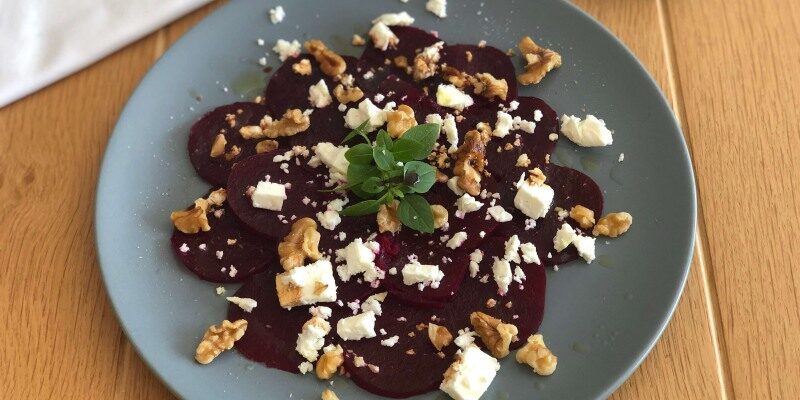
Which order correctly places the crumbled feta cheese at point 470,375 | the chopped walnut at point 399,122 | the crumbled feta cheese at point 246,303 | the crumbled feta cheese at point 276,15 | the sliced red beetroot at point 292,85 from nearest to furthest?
1. the crumbled feta cheese at point 470,375
2. the crumbled feta cheese at point 246,303
3. the chopped walnut at point 399,122
4. the sliced red beetroot at point 292,85
5. the crumbled feta cheese at point 276,15

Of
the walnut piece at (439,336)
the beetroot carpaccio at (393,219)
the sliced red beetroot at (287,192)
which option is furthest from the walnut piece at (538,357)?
the sliced red beetroot at (287,192)

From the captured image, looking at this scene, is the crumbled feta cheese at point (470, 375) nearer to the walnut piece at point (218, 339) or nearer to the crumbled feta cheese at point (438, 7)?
the walnut piece at point (218, 339)

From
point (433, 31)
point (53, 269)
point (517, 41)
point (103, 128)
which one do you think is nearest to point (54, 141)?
point (103, 128)

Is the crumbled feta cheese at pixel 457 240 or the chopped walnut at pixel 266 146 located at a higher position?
the chopped walnut at pixel 266 146

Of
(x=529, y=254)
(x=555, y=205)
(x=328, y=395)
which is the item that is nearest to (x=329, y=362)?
(x=328, y=395)

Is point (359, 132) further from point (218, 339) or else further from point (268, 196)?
point (218, 339)
